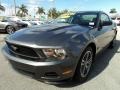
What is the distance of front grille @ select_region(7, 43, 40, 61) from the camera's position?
315 centimetres

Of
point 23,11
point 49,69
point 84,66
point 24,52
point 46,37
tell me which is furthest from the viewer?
point 23,11

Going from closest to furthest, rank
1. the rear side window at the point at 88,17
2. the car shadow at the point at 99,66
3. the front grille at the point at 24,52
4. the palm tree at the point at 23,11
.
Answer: the front grille at the point at 24,52 → the car shadow at the point at 99,66 → the rear side window at the point at 88,17 → the palm tree at the point at 23,11

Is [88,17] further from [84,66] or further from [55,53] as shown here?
[55,53]

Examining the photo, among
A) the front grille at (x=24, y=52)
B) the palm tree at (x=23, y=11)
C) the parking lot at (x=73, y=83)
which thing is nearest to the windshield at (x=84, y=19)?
the parking lot at (x=73, y=83)

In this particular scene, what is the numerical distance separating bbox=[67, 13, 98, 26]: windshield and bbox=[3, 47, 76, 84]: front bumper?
6.13 ft

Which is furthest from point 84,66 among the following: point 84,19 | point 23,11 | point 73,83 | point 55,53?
point 23,11

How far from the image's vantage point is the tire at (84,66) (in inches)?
138

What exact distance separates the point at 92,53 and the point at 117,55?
2.26m

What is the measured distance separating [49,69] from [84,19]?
2508 mm

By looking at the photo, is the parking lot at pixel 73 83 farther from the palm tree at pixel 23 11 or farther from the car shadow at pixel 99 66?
the palm tree at pixel 23 11

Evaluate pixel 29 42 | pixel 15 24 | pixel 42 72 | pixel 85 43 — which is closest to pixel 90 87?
pixel 85 43

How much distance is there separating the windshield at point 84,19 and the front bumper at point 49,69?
1.87 metres

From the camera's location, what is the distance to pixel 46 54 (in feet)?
10.2

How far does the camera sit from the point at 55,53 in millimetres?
3102
